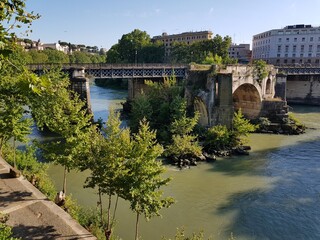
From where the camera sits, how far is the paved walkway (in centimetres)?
1088

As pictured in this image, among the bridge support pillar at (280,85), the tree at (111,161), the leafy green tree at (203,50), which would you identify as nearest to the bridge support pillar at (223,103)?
the bridge support pillar at (280,85)

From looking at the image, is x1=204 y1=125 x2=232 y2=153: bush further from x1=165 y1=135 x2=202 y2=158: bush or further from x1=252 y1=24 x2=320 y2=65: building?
x1=252 y1=24 x2=320 y2=65: building

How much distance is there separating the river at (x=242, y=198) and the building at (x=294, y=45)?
6955 cm

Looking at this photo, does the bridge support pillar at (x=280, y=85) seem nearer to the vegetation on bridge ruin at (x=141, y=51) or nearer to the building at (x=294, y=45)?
the vegetation on bridge ruin at (x=141, y=51)

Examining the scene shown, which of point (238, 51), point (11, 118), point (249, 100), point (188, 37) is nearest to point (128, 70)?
point (249, 100)

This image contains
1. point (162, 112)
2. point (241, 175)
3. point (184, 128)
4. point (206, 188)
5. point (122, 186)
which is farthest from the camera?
point (162, 112)

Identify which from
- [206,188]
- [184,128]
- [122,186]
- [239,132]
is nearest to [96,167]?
[122,186]

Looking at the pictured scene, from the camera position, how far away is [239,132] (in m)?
28.4

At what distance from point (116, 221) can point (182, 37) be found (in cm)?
11296

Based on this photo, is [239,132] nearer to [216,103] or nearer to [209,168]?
[216,103]

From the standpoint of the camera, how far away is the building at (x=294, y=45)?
8644cm

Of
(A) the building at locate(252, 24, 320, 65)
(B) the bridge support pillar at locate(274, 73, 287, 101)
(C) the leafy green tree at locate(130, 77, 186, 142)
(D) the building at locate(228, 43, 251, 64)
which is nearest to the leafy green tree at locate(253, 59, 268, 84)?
(B) the bridge support pillar at locate(274, 73, 287, 101)

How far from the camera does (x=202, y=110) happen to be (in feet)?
100

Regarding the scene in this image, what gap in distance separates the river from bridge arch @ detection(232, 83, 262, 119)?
997 cm
